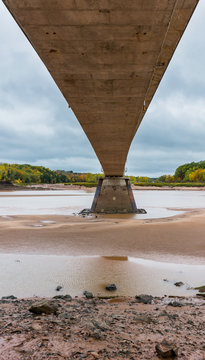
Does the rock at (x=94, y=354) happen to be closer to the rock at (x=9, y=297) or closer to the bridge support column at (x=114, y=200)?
the rock at (x=9, y=297)

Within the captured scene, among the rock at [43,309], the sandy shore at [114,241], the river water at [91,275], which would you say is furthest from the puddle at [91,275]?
the rock at [43,309]

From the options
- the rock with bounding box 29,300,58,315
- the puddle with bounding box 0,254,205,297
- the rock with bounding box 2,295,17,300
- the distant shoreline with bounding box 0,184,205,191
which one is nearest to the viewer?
the rock with bounding box 29,300,58,315

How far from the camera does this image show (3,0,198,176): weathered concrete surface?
3.93 metres

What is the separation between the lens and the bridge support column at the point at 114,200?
26.0m

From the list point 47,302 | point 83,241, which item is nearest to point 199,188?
point 83,241

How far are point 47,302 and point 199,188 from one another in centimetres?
11901

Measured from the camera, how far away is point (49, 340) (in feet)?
12.1

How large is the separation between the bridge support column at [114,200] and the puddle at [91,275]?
53.8 feet

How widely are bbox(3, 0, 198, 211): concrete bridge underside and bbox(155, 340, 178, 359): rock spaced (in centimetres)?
490

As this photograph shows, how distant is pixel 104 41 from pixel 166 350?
522 cm

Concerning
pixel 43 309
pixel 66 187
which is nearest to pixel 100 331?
pixel 43 309

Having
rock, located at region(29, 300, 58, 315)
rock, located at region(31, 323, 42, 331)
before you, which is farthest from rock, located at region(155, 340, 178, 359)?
rock, located at region(29, 300, 58, 315)

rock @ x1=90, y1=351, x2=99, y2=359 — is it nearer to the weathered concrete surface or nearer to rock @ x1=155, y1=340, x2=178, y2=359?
rock @ x1=155, y1=340, x2=178, y2=359

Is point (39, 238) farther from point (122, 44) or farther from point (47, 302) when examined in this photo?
point (122, 44)
